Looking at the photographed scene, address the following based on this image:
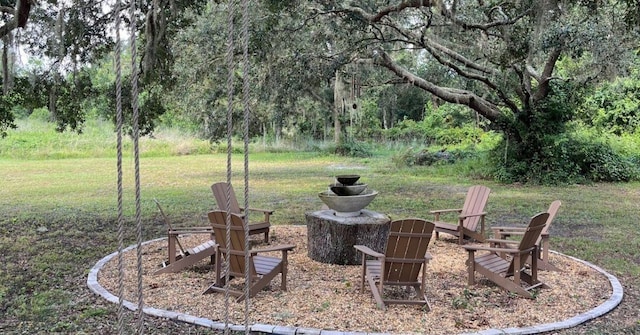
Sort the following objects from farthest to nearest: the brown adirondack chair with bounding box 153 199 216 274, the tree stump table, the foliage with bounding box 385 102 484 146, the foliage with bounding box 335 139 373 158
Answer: the foliage with bounding box 385 102 484 146 → the foliage with bounding box 335 139 373 158 → the tree stump table → the brown adirondack chair with bounding box 153 199 216 274

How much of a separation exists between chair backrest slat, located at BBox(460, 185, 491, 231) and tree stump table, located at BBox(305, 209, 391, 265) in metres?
1.55

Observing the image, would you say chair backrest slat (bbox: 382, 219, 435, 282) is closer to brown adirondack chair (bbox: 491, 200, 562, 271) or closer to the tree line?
brown adirondack chair (bbox: 491, 200, 562, 271)

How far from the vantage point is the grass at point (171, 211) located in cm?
Result: 404

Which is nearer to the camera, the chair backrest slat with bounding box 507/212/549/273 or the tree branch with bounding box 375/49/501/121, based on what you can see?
the chair backrest slat with bounding box 507/212/549/273

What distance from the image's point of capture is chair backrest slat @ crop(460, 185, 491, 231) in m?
6.43

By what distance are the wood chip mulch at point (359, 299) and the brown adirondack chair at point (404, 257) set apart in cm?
12

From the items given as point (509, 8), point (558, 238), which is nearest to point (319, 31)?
point (509, 8)

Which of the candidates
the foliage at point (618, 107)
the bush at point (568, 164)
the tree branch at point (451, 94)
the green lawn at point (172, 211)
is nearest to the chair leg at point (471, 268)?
the green lawn at point (172, 211)

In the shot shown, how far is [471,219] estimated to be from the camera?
648 centimetres

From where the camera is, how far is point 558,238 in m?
6.86

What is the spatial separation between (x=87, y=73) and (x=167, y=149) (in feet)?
42.5

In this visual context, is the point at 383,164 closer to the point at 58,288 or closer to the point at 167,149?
the point at 167,149

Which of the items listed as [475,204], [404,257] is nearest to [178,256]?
[404,257]

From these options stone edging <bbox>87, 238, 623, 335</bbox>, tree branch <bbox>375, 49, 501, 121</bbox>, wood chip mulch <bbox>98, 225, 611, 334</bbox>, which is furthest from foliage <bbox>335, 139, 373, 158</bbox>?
stone edging <bbox>87, 238, 623, 335</bbox>
